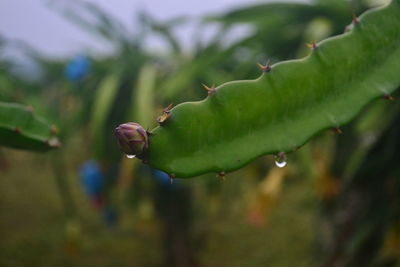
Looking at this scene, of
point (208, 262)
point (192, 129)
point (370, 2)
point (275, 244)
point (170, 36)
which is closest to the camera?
point (192, 129)

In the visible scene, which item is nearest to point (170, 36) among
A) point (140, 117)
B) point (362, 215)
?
point (140, 117)

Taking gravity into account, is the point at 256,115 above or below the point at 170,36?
below

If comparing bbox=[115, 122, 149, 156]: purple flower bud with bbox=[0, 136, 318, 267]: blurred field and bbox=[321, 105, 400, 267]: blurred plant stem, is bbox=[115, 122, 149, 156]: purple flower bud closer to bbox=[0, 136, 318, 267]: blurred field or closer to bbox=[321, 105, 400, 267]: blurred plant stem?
bbox=[321, 105, 400, 267]: blurred plant stem

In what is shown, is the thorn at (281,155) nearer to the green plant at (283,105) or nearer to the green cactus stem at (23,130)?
the green plant at (283,105)

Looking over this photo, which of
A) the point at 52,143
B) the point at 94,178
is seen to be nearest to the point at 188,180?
the point at 94,178

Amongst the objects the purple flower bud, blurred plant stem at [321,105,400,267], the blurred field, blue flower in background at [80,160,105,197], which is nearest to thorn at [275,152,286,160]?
the purple flower bud

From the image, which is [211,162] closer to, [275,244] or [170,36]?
[170,36]
